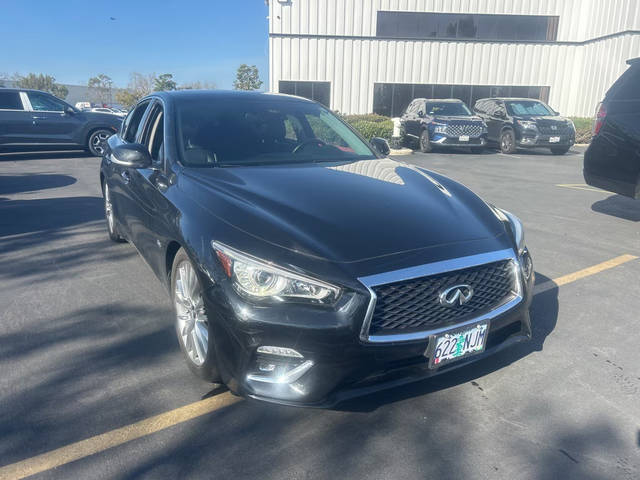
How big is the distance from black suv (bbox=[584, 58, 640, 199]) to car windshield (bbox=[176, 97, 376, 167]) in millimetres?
3440

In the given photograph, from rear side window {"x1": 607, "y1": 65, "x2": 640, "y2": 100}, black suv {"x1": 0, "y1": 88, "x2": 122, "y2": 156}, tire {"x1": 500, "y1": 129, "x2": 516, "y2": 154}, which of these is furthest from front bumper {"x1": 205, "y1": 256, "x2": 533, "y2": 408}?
tire {"x1": 500, "y1": 129, "x2": 516, "y2": 154}

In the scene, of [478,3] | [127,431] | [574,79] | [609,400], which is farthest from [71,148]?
[574,79]

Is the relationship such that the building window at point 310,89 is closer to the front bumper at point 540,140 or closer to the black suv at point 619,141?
the front bumper at point 540,140

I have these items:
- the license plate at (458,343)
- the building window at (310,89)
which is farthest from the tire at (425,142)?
the license plate at (458,343)

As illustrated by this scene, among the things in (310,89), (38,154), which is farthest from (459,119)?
(38,154)

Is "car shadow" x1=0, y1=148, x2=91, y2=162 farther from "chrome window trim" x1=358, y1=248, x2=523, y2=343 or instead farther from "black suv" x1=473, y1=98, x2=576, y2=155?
"chrome window trim" x1=358, y1=248, x2=523, y2=343

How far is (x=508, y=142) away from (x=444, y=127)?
2248mm

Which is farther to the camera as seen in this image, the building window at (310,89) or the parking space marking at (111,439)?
the building window at (310,89)

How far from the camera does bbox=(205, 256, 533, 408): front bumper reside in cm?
231

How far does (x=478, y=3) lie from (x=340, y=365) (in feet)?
87.6

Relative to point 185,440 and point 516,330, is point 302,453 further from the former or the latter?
point 516,330

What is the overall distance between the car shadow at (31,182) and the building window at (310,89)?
634 inches

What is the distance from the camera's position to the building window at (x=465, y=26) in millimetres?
25125

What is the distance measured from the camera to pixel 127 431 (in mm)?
2576
